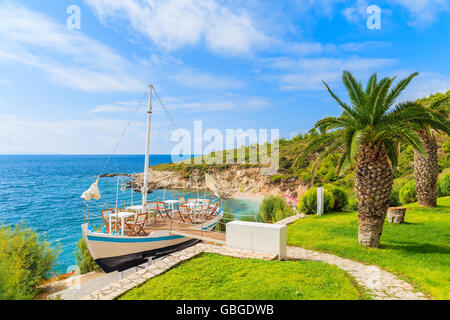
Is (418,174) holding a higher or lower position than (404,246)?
higher

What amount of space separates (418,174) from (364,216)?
7.95m

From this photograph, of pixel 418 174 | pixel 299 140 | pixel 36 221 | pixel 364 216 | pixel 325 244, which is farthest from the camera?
pixel 299 140

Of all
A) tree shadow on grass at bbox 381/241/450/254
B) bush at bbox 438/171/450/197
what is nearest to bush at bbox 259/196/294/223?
tree shadow on grass at bbox 381/241/450/254

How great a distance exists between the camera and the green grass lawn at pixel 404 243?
5664 millimetres

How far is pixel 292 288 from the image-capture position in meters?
4.80

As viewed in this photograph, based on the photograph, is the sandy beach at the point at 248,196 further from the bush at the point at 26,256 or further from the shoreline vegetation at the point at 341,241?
the bush at the point at 26,256

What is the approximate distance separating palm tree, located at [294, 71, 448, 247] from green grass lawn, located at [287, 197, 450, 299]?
824mm

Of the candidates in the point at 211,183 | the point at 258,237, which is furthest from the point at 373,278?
the point at 211,183

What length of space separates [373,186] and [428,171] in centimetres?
795

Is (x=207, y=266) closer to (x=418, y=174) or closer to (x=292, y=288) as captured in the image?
(x=292, y=288)

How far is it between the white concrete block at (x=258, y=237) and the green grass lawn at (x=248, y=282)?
67cm

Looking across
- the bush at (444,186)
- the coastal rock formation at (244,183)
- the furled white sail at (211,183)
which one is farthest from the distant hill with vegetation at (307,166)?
the bush at (444,186)
